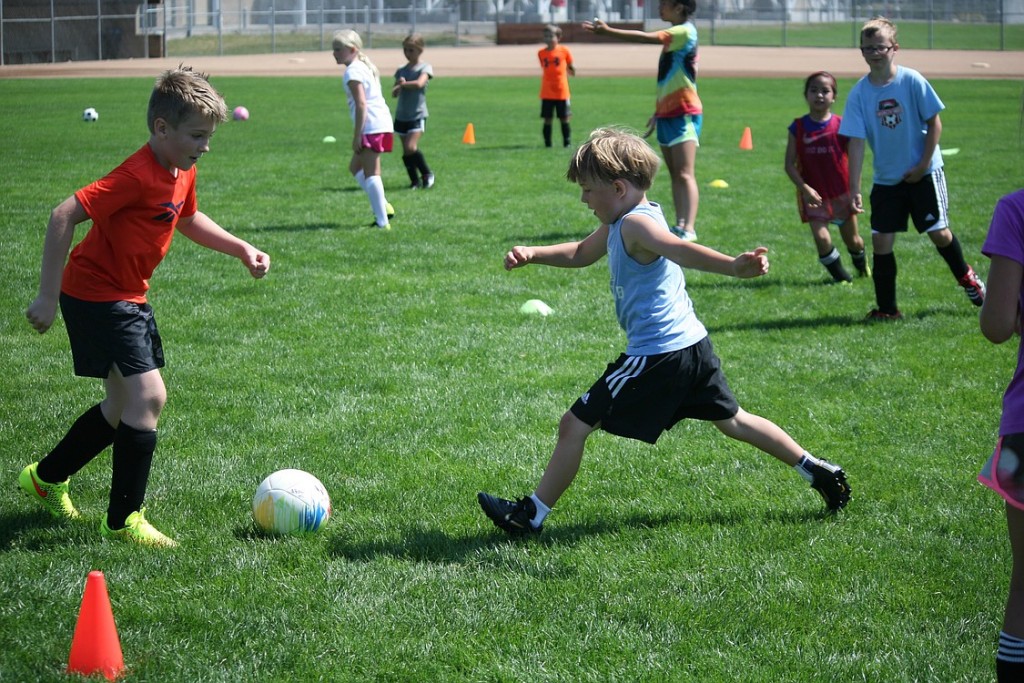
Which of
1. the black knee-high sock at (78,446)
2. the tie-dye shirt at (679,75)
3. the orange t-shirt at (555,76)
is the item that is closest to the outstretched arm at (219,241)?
the black knee-high sock at (78,446)

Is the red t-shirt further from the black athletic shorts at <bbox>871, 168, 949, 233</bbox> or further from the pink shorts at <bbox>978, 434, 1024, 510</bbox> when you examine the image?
the pink shorts at <bbox>978, 434, 1024, 510</bbox>

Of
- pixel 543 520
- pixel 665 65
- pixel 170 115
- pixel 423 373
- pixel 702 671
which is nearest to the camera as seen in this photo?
pixel 702 671

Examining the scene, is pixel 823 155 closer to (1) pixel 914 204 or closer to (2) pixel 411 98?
(1) pixel 914 204

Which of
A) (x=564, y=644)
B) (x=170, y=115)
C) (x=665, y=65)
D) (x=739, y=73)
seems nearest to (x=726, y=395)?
(x=564, y=644)

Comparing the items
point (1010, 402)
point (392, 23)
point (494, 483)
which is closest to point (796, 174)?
point (494, 483)

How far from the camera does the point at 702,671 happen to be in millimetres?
3494

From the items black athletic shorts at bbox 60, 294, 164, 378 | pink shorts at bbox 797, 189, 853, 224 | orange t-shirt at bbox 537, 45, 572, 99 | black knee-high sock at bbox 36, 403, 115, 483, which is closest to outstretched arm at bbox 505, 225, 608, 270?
black athletic shorts at bbox 60, 294, 164, 378

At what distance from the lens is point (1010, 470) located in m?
2.82

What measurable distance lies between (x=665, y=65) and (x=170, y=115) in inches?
289

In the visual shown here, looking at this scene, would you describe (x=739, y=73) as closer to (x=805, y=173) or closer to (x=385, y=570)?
(x=805, y=173)

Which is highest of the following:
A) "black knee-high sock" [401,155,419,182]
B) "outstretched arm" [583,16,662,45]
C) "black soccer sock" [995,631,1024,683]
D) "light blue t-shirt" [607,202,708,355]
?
"outstretched arm" [583,16,662,45]

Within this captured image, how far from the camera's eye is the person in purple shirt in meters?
2.75

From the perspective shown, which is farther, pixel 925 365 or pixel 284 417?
pixel 925 365

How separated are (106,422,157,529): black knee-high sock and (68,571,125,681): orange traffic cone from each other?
1.00 meters
